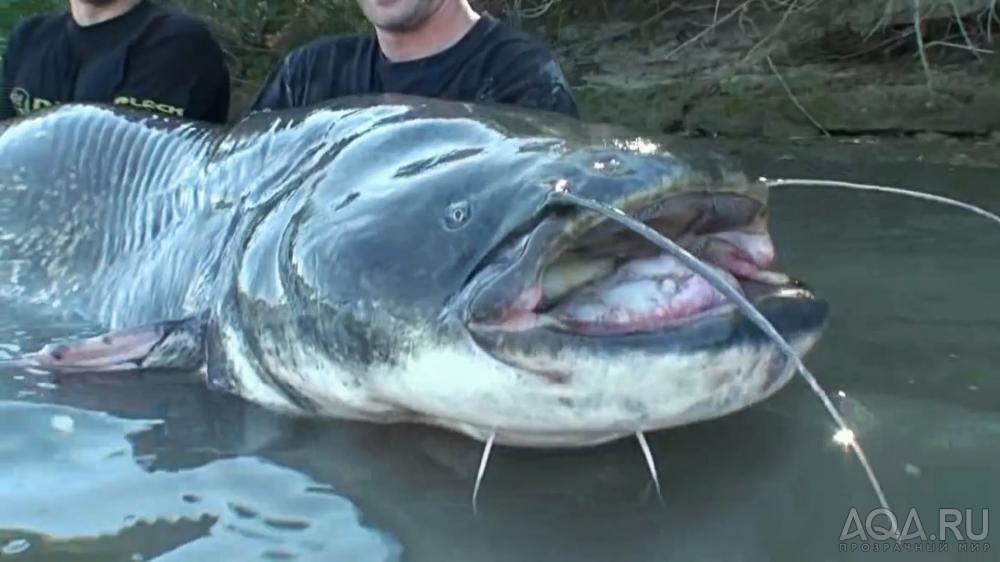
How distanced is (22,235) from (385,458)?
184 centimetres

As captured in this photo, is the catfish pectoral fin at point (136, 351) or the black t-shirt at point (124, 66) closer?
the catfish pectoral fin at point (136, 351)

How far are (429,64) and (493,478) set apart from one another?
1.89 m

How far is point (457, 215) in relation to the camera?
7.04 feet

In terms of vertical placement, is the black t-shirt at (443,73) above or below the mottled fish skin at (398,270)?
below

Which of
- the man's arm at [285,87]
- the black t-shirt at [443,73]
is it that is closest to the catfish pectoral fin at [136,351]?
the black t-shirt at [443,73]

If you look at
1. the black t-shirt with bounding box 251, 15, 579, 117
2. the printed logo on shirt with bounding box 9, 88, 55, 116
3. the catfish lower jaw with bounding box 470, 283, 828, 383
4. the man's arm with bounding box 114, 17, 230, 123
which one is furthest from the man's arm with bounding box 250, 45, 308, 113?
the catfish lower jaw with bounding box 470, 283, 828, 383

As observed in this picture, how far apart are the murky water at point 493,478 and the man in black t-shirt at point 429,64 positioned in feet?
3.82

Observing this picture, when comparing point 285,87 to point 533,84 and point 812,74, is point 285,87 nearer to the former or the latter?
point 533,84

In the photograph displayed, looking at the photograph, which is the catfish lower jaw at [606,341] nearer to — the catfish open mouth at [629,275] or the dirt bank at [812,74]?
the catfish open mouth at [629,275]

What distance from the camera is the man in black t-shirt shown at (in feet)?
12.2

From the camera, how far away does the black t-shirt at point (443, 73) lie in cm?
371

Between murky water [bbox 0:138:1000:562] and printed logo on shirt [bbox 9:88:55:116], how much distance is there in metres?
2.18

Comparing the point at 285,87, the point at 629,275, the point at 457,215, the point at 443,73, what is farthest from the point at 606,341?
the point at 285,87

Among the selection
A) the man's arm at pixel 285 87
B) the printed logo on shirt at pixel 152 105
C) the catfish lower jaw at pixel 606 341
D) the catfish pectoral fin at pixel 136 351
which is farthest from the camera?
the printed logo on shirt at pixel 152 105
